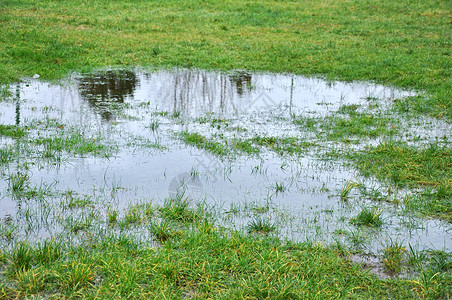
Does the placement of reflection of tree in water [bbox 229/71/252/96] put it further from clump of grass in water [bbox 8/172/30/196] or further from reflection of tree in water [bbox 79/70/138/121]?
clump of grass in water [bbox 8/172/30/196]

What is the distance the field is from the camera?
4.68 metres

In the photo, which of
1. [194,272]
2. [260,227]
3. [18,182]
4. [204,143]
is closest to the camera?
[194,272]

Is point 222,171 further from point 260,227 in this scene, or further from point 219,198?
point 260,227

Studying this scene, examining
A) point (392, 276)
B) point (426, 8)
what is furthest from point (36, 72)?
point (426, 8)

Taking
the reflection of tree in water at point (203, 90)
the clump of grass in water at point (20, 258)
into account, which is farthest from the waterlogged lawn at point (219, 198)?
the reflection of tree in water at point (203, 90)

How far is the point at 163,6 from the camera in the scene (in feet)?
85.9

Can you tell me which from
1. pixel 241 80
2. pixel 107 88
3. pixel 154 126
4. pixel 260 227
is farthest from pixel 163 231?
pixel 241 80

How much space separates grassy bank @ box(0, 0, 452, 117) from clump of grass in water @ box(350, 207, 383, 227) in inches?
230

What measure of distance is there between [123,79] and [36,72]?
96.9 inches

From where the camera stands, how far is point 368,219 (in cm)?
590

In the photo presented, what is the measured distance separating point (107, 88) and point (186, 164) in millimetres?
5811

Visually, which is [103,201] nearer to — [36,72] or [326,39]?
[36,72]

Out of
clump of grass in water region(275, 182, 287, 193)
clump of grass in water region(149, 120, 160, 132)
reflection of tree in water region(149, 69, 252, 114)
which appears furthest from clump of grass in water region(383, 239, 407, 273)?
reflection of tree in water region(149, 69, 252, 114)

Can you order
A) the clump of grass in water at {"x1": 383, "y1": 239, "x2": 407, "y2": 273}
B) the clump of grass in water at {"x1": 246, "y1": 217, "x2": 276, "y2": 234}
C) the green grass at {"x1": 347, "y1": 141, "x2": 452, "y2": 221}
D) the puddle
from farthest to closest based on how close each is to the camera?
the green grass at {"x1": 347, "y1": 141, "x2": 452, "y2": 221}
the puddle
the clump of grass in water at {"x1": 246, "y1": 217, "x2": 276, "y2": 234}
the clump of grass in water at {"x1": 383, "y1": 239, "x2": 407, "y2": 273}
